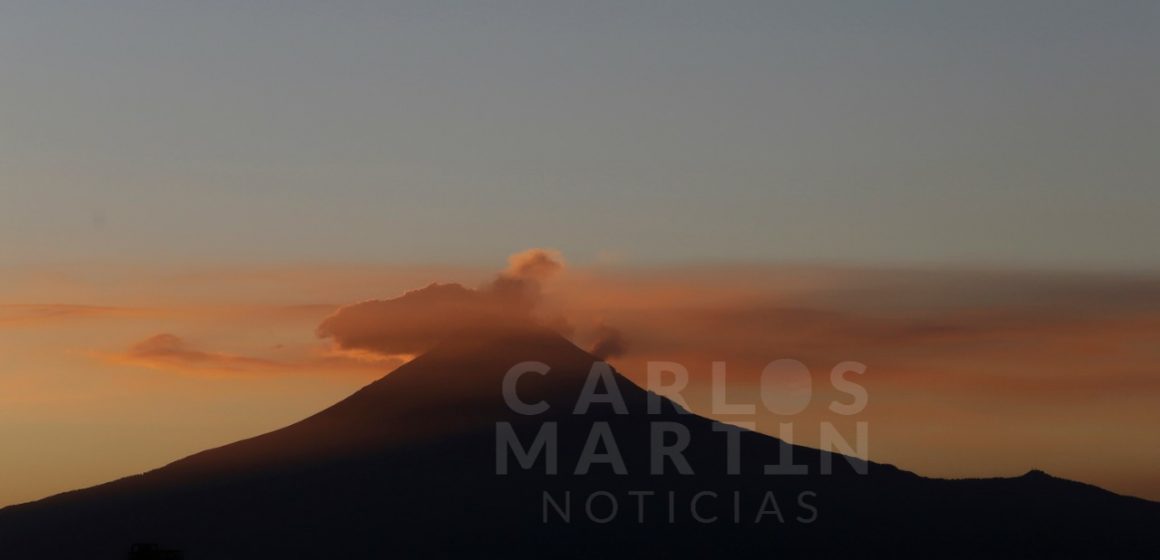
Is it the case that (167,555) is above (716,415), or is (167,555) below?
below

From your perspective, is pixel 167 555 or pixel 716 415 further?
pixel 716 415

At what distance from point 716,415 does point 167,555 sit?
77.4m

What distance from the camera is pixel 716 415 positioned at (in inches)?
6260

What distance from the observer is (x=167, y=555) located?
290ft
